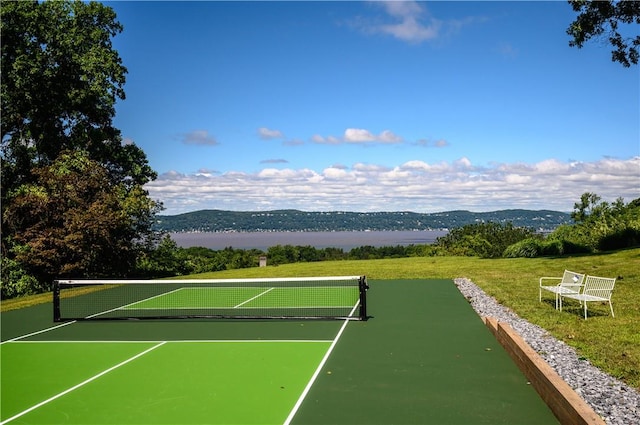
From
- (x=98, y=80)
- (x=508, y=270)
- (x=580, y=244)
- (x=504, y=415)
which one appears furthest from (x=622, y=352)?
(x=98, y=80)

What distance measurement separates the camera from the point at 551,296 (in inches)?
551

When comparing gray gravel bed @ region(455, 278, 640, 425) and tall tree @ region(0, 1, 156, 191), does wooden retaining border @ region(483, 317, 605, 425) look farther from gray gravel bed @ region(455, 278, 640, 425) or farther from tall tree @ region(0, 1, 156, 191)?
tall tree @ region(0, 1, 156, 191)

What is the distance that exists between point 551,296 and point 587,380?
7710mm

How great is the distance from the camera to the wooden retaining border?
4770mm

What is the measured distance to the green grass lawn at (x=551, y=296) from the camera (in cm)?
829

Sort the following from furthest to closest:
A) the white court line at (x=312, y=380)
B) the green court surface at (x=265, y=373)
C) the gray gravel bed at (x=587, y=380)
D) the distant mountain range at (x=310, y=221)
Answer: the distant mountain range at (x=310, y=221) → the green court surface at (x=265, y=373) → the white court line at (x=312, y=380) → the gray gravel bed at (x=587, y=380)

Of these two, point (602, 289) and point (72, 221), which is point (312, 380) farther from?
point (72, 221)

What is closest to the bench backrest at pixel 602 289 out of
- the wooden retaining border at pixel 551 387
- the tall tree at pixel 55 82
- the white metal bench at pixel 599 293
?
the white metal bench at pixel 599 293

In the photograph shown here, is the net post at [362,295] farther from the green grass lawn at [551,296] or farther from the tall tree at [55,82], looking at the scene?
the tall tree at [55,82]

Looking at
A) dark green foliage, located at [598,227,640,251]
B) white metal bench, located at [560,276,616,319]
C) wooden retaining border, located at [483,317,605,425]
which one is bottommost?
wooden retaining border, located at [483,317,605,425]

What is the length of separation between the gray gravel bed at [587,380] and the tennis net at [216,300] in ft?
11.9

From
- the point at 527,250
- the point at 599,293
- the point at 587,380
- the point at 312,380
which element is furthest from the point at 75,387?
the point at 527,250

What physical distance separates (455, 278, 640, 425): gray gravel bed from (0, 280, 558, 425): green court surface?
55 cm

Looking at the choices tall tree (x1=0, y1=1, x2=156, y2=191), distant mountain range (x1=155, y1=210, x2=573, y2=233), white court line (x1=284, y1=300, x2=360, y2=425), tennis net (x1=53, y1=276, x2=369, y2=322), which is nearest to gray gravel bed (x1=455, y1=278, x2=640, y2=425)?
white court line (x1=284, y1=300, x2=360, y2=425)
